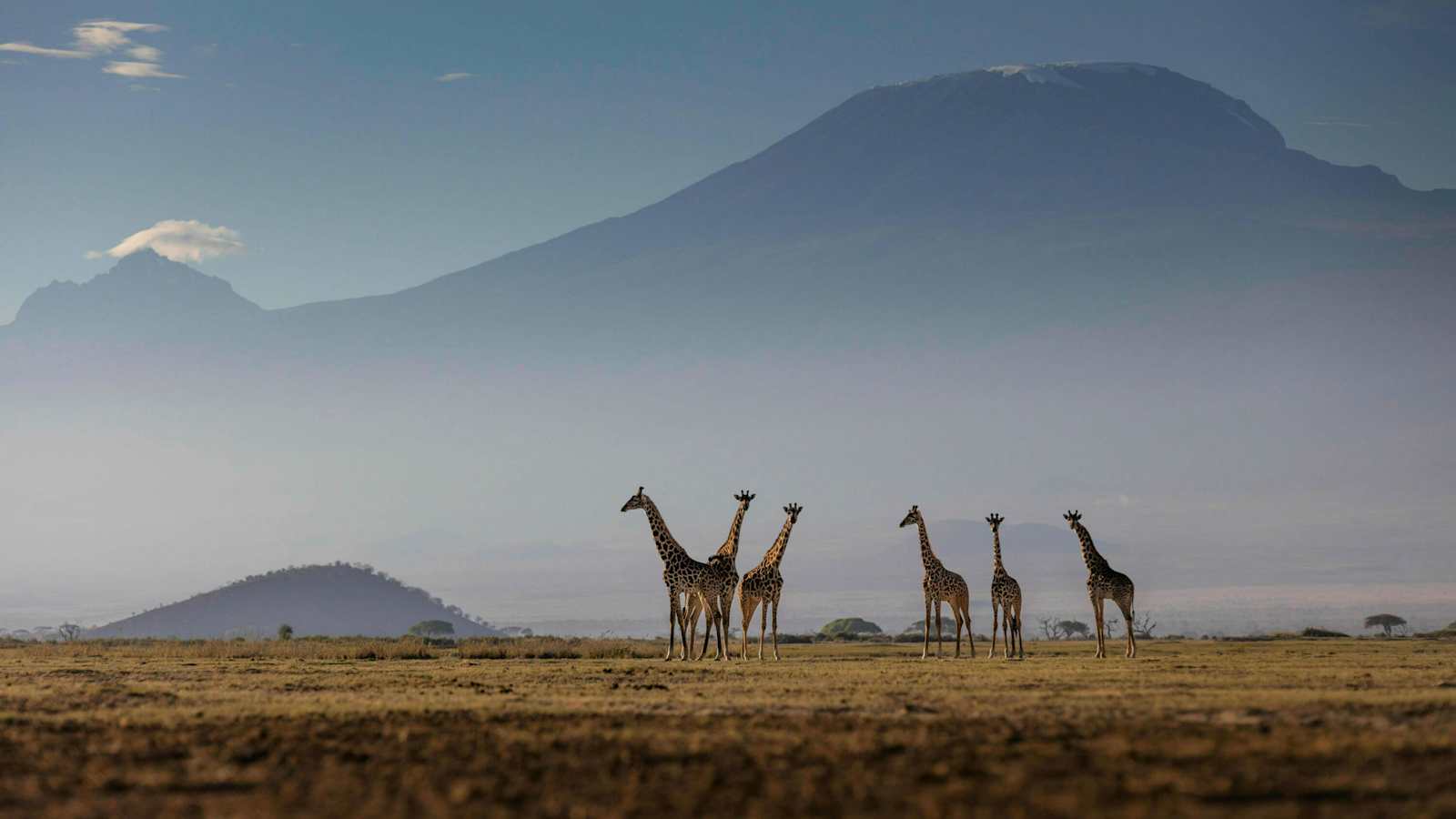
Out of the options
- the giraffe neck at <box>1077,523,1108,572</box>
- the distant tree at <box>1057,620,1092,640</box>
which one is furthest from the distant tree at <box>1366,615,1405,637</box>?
the giraffe neck at <box>1077,523,1108,572</box>

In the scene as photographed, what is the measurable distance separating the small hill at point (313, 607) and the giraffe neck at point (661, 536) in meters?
136

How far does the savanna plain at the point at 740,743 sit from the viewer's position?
16344 mm

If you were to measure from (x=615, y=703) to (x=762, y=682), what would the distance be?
594cm

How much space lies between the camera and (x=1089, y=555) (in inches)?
1849

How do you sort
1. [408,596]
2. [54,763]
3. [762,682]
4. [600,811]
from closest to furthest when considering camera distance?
[600,811], [54,763], [762,682], [408,596]

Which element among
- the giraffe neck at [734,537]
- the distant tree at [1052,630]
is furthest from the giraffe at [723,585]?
the distant tree at [1052,630]

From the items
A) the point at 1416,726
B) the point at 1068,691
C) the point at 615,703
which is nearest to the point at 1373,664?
the point at 1068,691

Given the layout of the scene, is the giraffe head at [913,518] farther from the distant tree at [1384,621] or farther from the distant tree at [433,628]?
the distant tree at [433,628]

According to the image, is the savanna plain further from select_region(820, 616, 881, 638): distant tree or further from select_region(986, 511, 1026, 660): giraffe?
select_region(820, 616, 881, 638): distant tree

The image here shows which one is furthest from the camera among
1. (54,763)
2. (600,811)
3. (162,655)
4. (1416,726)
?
(162,655)

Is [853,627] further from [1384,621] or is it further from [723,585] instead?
[723,585]

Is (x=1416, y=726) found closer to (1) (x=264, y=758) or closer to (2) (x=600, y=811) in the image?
(2) (x=600, y=811)

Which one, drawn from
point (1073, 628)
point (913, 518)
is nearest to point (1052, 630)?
point (1073, 628)

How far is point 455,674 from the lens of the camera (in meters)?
36.4
